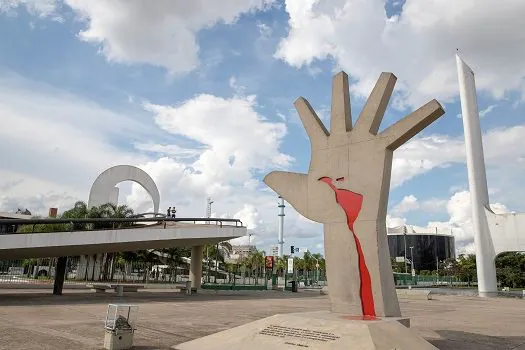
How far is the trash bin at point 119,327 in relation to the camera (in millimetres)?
9594

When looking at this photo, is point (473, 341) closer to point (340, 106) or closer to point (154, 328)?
point (340, 106)

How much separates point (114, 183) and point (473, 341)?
41.0 meters

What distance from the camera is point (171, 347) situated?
401 inches

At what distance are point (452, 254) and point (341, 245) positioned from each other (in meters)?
158

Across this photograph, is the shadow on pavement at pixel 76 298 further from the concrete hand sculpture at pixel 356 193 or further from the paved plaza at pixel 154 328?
the concrete hand sculpture at pixel 356 193

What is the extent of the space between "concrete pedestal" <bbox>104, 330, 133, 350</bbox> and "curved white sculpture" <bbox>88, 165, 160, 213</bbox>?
121 ft

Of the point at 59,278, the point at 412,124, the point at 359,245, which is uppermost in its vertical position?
the point at 412,124

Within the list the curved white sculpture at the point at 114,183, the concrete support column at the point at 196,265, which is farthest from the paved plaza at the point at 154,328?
the curved white sculpture at the point at 114,183

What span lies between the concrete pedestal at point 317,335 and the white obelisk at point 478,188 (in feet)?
126

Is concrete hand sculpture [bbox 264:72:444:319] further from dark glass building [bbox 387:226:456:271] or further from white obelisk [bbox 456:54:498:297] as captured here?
dark glass building [bbox 387:226:456:271]

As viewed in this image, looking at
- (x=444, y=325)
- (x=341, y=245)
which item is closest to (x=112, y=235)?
(x=341, y=245)

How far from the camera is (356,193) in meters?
11.5

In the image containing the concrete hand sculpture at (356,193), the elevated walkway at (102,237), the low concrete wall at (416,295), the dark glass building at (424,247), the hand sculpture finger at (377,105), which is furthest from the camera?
the dark glass building at (424,247)

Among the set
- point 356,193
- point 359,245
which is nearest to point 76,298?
point 359,245
